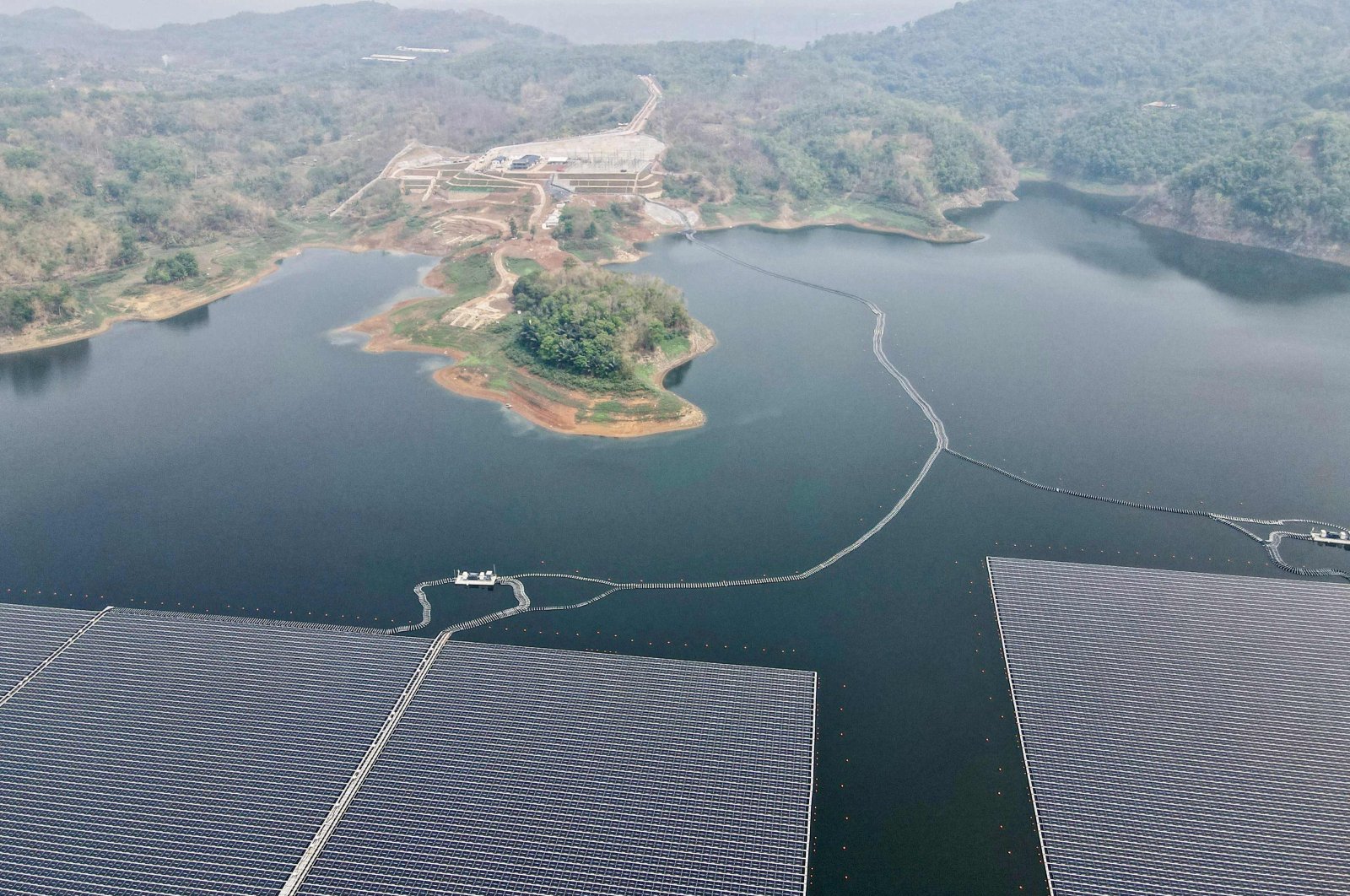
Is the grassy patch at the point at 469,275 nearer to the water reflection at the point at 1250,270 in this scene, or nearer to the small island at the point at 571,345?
the small island at the point at 571,345

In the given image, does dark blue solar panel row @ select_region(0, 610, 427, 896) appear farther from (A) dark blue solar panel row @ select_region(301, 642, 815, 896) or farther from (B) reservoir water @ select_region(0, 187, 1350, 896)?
(B) reservoir water @ select_region(0, 187, 1350, 896)

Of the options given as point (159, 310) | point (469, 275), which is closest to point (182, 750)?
point (469, 275)

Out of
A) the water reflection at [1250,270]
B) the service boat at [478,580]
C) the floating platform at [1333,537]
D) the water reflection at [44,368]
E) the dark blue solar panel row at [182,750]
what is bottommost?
the dark blue solar panel row at [182,750]

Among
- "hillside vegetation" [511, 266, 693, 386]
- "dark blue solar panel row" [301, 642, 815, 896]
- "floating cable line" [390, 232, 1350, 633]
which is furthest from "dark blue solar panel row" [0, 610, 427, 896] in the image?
"hillside vegetation" [511, 266, 693, 386]

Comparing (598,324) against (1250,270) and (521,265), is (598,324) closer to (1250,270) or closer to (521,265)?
(521,265)

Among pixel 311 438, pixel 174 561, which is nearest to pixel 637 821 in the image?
pixel 174 561

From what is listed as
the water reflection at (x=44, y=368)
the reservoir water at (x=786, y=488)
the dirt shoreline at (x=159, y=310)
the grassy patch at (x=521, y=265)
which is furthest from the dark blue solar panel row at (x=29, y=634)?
the grassy patch at (x=521, y=265)
